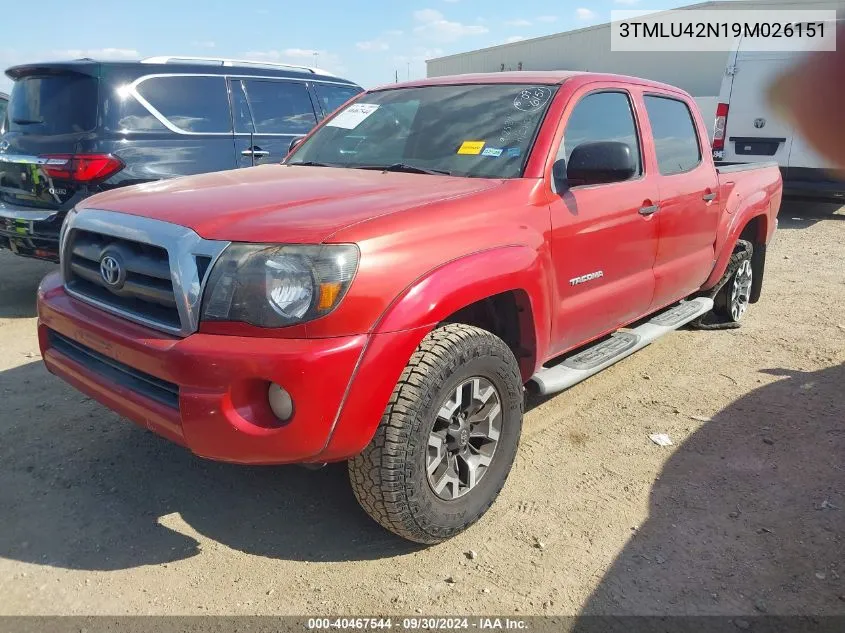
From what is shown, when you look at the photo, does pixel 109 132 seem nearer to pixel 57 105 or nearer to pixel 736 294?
pixel 57 105

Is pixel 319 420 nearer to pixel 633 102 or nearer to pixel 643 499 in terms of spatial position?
pixel 643 499

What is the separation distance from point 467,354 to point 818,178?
368 inches

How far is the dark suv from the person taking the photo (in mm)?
5066

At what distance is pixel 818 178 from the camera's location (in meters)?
9.65

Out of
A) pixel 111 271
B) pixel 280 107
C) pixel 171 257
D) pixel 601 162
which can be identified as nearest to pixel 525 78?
pixel 601 162

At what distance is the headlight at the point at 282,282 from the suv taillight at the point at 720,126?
9.73m

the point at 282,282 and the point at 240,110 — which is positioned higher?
the point at 240,110

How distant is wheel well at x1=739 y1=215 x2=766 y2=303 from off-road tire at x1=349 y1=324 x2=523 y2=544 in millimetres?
3663

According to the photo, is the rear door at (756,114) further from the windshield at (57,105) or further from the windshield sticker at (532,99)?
the windshield at (57,105)

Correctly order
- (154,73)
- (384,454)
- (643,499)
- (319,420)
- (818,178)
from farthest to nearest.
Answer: (818,178) → (154,73) → (643,499) → (384,454) → (319,420)

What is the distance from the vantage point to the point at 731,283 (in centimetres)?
520

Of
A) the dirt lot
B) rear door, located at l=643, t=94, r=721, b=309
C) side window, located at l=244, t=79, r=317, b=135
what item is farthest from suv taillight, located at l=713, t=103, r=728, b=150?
the dirt lot

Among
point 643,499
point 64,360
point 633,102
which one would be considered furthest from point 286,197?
point 633,102

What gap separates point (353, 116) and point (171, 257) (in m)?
1.94
